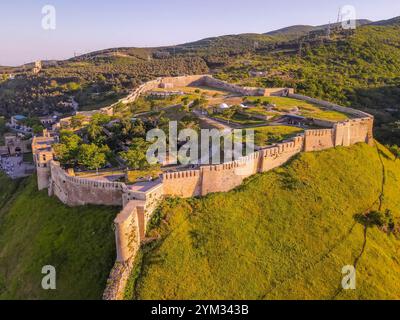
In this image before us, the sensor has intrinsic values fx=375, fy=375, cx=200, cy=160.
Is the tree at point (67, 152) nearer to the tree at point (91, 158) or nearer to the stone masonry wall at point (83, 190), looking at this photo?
the stone masonry wall at point (83, 190)

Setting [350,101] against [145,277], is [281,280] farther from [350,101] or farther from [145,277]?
[350,101]

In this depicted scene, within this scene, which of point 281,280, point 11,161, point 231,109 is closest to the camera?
point 281,280

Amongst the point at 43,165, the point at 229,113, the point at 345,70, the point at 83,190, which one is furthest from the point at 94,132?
the point at 345,70

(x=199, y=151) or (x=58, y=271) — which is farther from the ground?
(x=199, y=151)

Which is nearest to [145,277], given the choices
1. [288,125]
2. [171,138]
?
[171,138]

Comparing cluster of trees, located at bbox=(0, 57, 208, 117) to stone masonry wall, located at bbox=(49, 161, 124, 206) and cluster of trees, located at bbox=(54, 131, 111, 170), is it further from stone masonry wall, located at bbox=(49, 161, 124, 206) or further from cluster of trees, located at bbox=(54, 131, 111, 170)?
stone masonry wall, located at bbox=(49, 161, 124, 206)

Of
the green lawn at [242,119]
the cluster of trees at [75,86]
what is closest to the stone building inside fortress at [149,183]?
the green lawn at [242,119]
